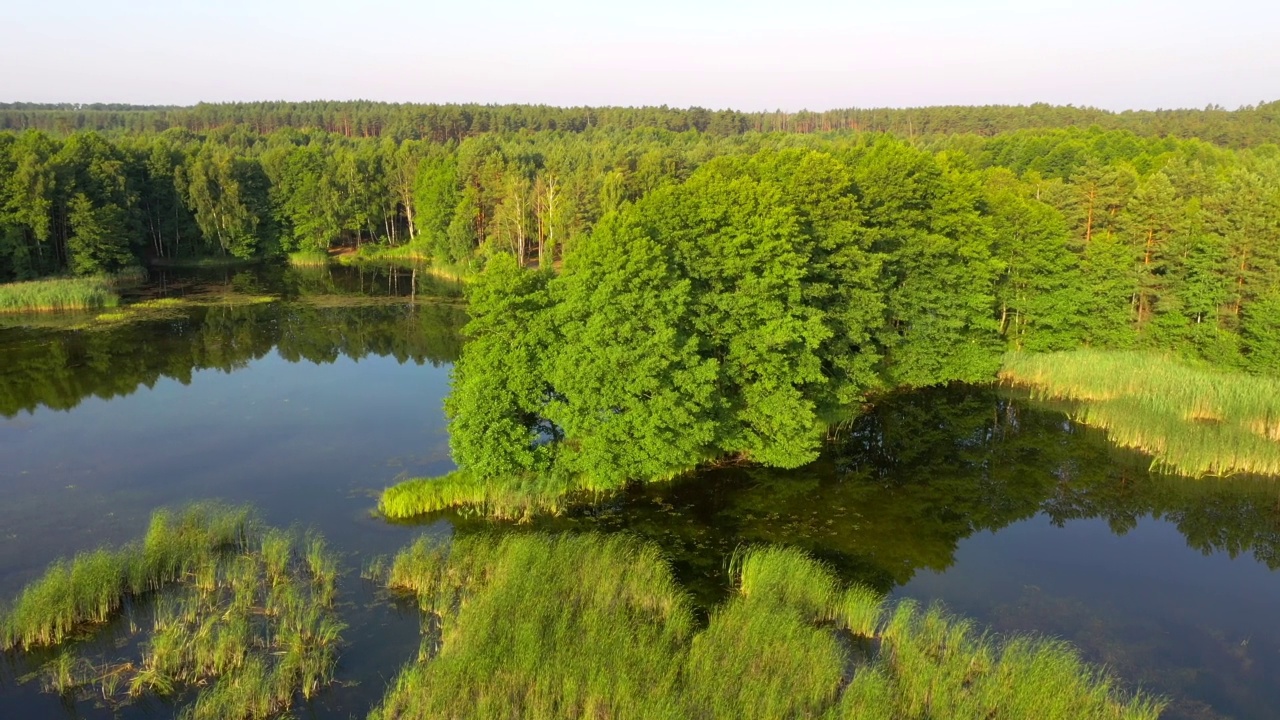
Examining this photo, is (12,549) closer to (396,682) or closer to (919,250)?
(396,682)

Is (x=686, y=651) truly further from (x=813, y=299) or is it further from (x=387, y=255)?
(x=387, y=255)

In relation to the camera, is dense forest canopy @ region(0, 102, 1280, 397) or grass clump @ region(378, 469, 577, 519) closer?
grass clump @ region(378, 469, 577, 519)

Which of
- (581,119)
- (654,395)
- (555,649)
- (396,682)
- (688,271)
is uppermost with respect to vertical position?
(581,119)

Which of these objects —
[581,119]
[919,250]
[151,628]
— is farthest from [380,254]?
[581,119]

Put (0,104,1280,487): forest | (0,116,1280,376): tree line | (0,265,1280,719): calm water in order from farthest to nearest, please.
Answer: (0,116,1280,376): tree line, (0,104,1280,487): forest, (0,265,1280,719): calm water

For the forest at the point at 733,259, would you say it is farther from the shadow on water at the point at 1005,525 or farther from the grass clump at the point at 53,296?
the grass clump at the point at 53,296

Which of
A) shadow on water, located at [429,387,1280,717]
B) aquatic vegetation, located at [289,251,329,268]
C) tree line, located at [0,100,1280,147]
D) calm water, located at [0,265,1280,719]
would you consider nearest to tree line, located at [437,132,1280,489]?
shadow on water, located at [429,387,1280,717]

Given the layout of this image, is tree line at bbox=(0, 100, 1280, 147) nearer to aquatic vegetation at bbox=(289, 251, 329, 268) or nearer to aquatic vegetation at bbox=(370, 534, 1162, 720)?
aquatic vegetation at bbox=(289, 251, 329, 268)

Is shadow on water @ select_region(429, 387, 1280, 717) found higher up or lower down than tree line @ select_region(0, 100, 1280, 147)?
lower down
